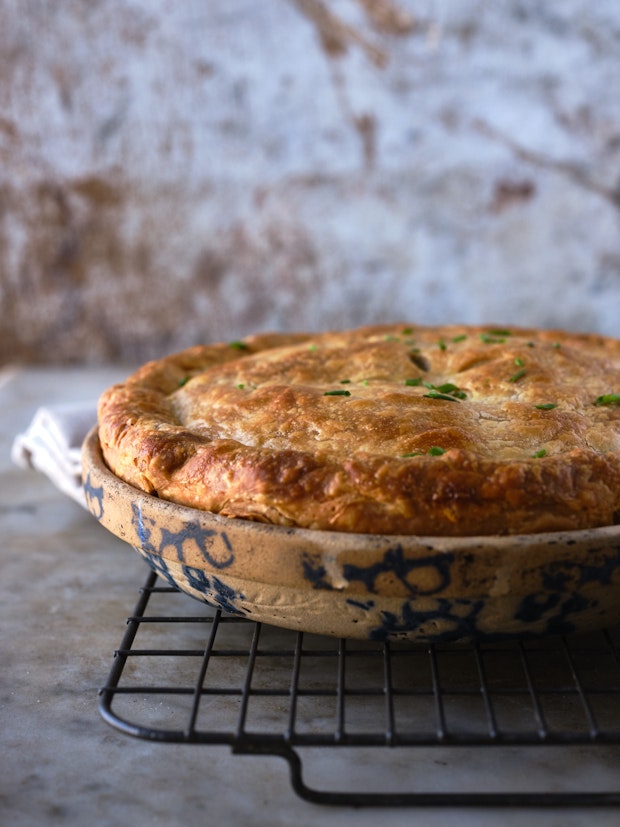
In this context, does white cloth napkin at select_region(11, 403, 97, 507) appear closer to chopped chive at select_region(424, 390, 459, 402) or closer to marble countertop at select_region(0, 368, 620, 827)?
marble countertop at select_region(0, 368, 620, 827)

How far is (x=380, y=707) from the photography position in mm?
1584

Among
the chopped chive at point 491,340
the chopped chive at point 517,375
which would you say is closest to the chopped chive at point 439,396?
the chopped chive at point 517,375

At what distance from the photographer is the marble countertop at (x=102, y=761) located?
1338 mm

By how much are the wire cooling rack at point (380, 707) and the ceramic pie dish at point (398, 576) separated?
8cm

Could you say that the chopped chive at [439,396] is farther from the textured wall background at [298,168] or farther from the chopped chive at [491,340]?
the textured wall background at [298,168]

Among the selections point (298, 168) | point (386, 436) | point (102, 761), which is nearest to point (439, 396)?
point (386, 436)

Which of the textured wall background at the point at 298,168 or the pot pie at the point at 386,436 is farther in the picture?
the textured wall background at the point at 298,168

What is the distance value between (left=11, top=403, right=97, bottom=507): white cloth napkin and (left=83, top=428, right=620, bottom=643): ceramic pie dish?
1014mm

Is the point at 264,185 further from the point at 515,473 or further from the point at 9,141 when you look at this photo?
the point at 515,473

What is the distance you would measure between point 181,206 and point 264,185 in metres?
0.44

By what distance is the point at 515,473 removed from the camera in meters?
1.46

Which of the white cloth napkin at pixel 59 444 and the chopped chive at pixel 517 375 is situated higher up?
the chopped chive at pixel 517 375

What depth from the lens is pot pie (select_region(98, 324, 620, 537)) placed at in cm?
144

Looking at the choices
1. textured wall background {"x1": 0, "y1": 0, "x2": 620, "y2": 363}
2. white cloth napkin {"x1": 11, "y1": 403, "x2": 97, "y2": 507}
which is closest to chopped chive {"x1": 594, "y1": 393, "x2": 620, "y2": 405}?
white cloth napkin {"x1": 11, "y1": 403, "x2": 97, "y2": 507}
